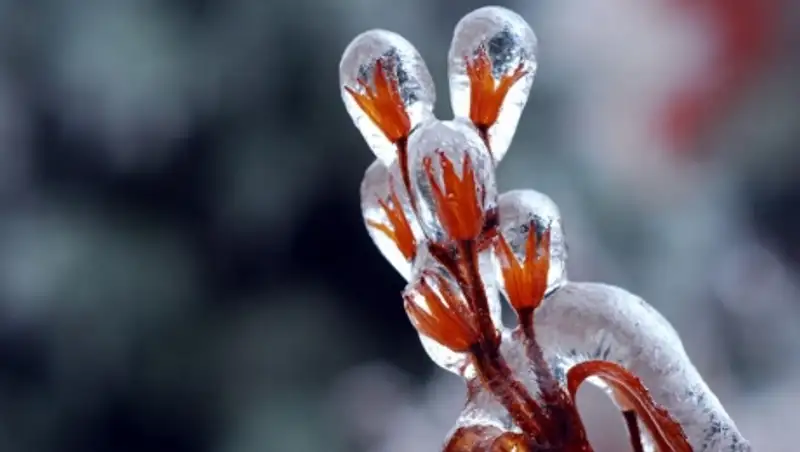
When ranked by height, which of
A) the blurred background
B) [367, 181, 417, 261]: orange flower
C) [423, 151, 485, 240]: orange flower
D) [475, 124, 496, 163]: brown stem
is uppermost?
[475, 124, 496, 163]: brown stem

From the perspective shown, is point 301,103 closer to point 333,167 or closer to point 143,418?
point 333,167

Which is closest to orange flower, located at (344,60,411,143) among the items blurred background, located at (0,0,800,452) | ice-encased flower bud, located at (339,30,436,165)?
ice-encased flower bud, located at (339,30,436,165)

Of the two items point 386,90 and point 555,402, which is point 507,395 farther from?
point 386,90

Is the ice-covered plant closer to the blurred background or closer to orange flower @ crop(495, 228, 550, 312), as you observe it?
orange flower @ crop(495, 228, 550, 312)

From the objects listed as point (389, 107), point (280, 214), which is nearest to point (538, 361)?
point (389, 107)

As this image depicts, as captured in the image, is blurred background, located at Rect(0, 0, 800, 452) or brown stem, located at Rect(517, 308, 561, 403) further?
blurred background, located at Rect(0, 0, 800, 452)

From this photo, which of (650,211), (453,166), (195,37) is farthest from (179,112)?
(453,166)
